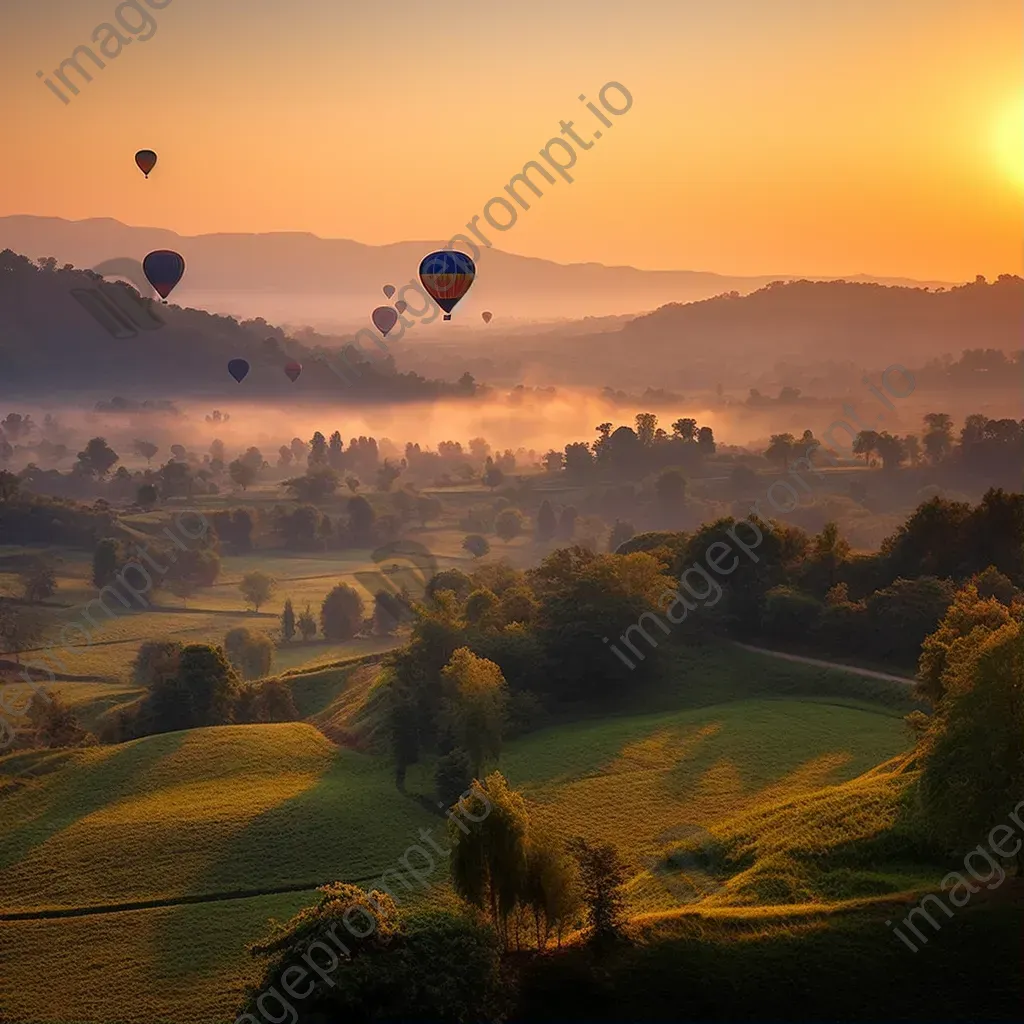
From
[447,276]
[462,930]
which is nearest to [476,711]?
[462,930]

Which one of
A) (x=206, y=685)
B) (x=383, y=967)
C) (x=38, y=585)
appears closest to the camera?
(x=383, y=967)

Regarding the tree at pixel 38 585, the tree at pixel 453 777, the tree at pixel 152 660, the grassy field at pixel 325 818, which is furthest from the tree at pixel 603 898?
the tree at pixel 38 585

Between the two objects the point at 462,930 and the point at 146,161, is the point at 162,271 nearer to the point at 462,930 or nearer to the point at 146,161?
the point at 146,161

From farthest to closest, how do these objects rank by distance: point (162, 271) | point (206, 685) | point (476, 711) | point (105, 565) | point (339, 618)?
point (105, 565)
point (339, 618)
point (162, 271)
point (206, 685)
point (476, 711)

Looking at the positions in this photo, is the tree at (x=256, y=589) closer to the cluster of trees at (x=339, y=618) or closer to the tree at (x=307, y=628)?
the cluster of trees at (x=339, y=618)

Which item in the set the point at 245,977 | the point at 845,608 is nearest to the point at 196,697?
the point at 245,977

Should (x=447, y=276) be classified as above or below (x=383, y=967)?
above

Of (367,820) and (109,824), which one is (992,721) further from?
(109,824)
